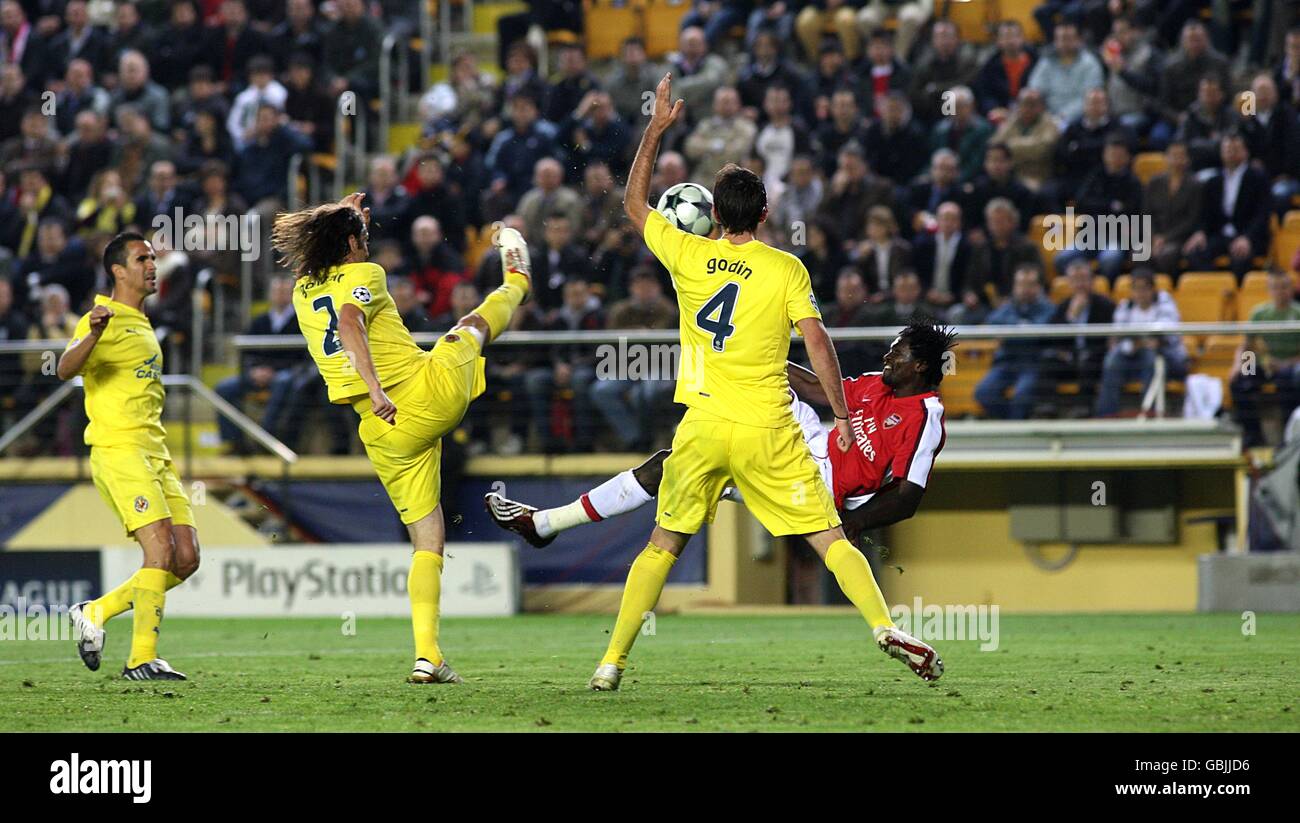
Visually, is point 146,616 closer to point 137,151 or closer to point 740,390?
point 740,390

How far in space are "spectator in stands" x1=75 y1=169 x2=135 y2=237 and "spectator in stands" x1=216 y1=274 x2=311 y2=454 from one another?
2.49m

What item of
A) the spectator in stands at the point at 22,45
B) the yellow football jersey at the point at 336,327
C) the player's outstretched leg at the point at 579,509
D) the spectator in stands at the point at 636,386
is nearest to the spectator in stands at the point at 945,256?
the spectator in stands at the point at 636,386

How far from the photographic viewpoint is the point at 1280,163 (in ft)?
53.9

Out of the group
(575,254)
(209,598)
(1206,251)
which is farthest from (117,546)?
(1206,251)

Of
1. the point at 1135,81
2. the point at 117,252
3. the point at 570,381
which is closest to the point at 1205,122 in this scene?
the point at 1135,81

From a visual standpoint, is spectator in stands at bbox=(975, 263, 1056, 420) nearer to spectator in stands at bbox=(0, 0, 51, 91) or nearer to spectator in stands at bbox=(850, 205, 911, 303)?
spectator in stands at bbox=(850, 205, 911, 303)

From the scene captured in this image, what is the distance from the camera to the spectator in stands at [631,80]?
1817 centimetres

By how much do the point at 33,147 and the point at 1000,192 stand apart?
10963 millimetres

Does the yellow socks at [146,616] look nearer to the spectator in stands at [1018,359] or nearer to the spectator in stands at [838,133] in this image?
the spectator in stands at [1018,359]

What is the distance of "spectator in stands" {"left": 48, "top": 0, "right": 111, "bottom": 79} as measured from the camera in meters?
22.0

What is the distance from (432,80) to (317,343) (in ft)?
44.0

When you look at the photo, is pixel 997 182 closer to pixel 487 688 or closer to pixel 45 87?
pixel 487 688

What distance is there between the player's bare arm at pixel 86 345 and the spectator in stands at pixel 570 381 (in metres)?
7.48

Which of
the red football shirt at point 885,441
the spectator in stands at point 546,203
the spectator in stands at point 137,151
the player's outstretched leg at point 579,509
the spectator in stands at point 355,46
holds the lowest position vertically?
the player's outstretched leg at point 579,509
